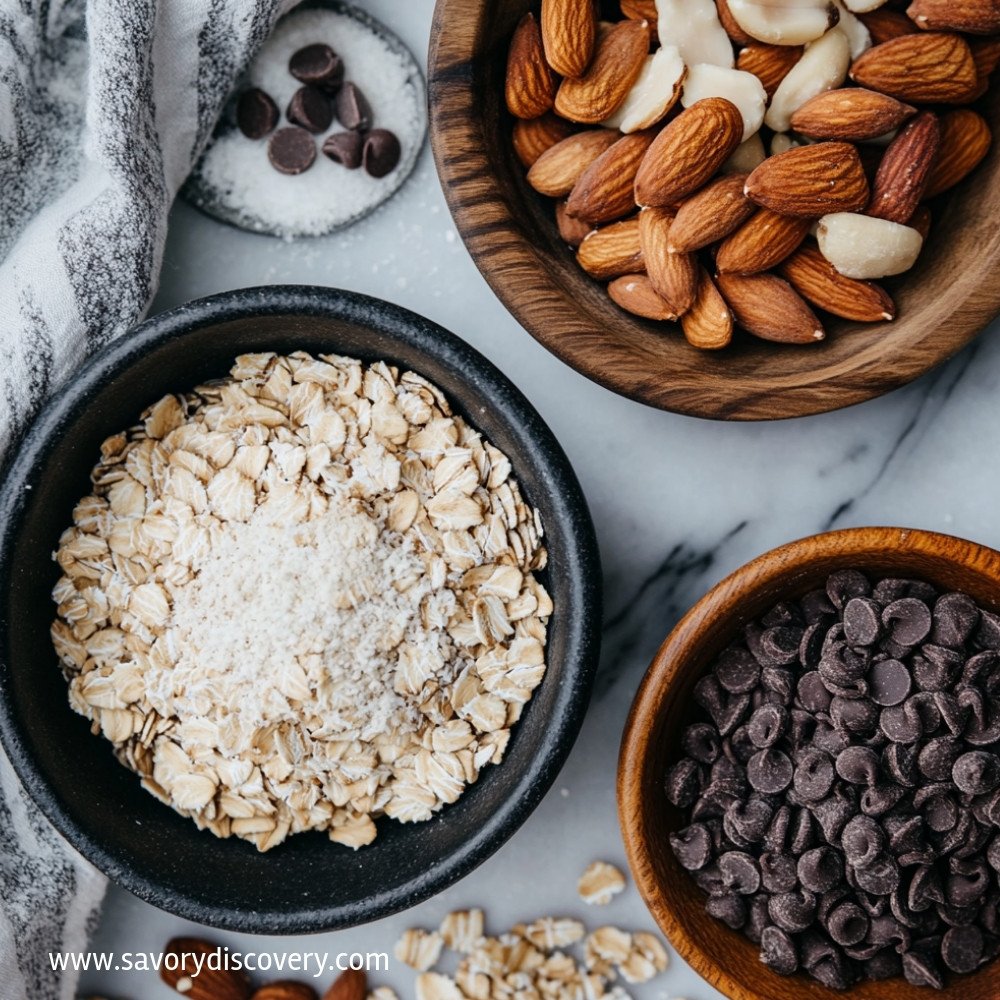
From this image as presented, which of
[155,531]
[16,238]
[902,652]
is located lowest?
[902,652]

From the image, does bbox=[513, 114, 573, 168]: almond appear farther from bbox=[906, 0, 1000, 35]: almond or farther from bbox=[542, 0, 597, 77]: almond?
bbox=[906, 0, 1000, 35]: almond

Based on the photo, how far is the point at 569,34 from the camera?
0.88 m

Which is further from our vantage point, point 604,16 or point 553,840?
point 553,840

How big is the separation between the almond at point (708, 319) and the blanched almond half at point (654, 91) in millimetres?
130

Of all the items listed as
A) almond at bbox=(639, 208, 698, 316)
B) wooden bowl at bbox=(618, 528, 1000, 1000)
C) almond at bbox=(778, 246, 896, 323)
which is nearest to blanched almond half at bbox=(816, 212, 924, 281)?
almond at bbox=(778, 246, 896, 323)

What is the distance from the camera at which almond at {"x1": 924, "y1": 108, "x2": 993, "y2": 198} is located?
888mm

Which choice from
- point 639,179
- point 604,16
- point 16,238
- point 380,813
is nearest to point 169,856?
point 380,813

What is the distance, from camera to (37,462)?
88cm

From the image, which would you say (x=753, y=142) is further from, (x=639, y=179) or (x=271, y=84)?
(x=271, y=84)

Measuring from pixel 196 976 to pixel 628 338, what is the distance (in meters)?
0.73

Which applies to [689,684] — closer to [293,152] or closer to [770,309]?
[770,309]

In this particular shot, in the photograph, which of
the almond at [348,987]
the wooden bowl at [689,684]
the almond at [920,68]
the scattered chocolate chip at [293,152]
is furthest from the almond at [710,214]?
the almond at [348,987]

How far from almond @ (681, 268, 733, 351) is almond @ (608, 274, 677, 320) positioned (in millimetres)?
19

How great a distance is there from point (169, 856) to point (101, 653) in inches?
7.1
